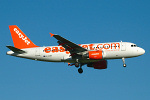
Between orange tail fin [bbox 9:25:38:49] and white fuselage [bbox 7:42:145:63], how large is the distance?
2.18 meters

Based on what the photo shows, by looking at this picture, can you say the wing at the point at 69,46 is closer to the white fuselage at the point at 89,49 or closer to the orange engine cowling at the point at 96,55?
the orange engine cowling at the point at 96,55

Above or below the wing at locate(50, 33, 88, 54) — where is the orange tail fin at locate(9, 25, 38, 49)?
above

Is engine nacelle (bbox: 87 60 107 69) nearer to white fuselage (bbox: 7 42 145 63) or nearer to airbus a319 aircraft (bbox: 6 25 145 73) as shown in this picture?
airbus a319 aircraft (bbox: 6 25 145 73)

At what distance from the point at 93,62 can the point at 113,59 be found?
5486 mm

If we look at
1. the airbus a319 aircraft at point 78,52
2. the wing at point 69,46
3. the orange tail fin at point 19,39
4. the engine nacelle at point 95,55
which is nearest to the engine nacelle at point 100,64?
the airbus a319 aircraft at point 78,52

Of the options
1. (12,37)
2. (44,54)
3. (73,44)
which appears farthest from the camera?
(12,37)

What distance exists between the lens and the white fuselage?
56866mm

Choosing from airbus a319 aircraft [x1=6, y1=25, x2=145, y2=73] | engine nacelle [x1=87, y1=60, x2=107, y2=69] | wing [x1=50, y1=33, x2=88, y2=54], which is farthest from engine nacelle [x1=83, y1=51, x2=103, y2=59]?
engine nacelle [x1=87, y1=60, x2=107, y2=69]

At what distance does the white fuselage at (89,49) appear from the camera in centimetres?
5687

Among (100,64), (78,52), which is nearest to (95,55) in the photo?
(78,52)

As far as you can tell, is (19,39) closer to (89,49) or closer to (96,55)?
(89,49)

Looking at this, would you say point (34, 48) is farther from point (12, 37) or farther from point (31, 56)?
point (12, 37)

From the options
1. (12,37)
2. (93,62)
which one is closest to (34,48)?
(12,37)

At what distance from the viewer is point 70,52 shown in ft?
188
